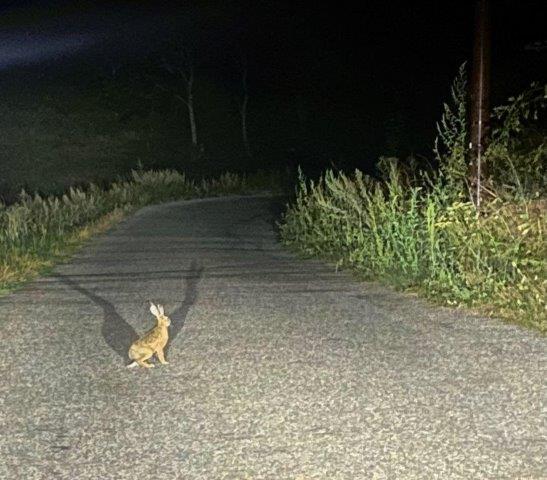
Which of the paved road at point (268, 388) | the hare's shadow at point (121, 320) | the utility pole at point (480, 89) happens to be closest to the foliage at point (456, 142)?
the utility pole at point (480, 89)

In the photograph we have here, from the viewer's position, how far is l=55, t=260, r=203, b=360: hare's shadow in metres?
6.84

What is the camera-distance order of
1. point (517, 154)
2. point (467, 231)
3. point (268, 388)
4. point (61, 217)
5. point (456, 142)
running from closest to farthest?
point (268, 388) < point (467, 231) < point (456, 142) < point (517, 154) < point (61, 217)

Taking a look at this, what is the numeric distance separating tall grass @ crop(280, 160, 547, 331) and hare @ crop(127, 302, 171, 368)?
3.09 m

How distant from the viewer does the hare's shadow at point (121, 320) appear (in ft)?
22.4

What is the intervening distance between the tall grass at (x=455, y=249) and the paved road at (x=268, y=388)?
1.39ft

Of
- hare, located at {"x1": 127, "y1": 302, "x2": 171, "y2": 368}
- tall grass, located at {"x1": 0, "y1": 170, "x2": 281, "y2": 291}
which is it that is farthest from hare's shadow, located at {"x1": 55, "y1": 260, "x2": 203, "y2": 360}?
tall grass, located at {"x1": 0, "y1": 170, "x2": 281, "y2": 291}

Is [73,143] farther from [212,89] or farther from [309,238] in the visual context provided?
[309,238]

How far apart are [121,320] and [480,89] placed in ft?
17.1

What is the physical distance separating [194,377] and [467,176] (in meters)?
5.55

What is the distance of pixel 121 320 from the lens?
7.78m

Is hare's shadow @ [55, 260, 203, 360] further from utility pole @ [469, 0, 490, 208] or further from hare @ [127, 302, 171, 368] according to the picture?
utility pole @ [469, 0, 490, 208]

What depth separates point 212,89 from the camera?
5966cm

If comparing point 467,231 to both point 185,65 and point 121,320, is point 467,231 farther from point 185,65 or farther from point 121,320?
point 185,65

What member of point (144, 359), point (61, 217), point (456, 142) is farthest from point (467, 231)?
point (61, 217)
